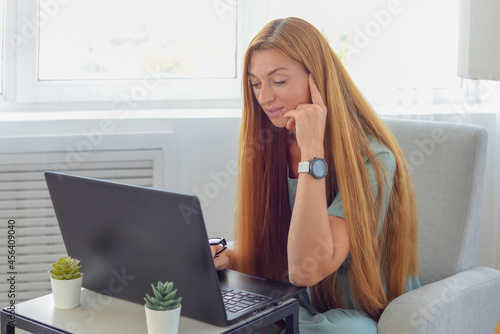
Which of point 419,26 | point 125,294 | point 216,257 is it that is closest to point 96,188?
point 125,294

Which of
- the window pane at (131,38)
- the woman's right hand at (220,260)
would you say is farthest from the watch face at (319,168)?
the window pane at (131,38)

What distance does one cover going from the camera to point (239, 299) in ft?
3.86

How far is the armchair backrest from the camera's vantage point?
1.69 meters

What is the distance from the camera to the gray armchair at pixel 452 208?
158 centimetres

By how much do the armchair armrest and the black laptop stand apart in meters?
0.27

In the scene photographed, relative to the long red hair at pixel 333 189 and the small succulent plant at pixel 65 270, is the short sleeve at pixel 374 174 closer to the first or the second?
the long red hair at pixel 333 189

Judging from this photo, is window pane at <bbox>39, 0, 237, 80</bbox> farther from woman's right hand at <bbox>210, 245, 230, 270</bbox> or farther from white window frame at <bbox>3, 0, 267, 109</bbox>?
woman's right hand at <bbox>210, 245, 230, 270</bbox>

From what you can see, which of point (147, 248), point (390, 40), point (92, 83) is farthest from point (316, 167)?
point (92, 83)

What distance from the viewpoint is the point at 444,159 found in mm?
1738

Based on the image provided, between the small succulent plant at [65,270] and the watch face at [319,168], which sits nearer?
the small succulent plant at [65,270]

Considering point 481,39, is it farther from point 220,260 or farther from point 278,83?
point 220,260

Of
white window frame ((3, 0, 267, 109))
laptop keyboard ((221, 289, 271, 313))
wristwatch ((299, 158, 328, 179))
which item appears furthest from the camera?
white window frame ((3, 0, 267, 109))

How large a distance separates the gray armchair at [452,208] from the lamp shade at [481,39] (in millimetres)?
608

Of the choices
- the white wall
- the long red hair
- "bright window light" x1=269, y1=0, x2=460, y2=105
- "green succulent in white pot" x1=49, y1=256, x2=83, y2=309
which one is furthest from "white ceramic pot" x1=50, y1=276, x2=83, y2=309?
"bright window light" x1=269, y1=0, x2=460, y2=105
